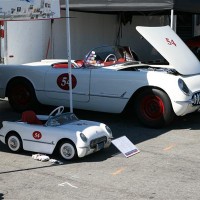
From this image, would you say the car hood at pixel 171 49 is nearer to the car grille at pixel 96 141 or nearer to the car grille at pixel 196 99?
the car grille at pixel 196 99

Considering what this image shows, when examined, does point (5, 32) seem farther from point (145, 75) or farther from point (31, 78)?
point (145, 75)

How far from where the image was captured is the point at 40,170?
18.5 feet

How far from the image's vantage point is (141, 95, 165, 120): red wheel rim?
7805 millimetres

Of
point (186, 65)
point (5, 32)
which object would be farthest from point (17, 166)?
point (5, 32)

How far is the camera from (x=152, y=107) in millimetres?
7914

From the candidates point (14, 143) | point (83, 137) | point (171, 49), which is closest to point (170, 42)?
point (171, 49)

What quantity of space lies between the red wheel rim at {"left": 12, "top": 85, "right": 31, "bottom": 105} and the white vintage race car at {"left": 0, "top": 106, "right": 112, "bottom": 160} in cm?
259

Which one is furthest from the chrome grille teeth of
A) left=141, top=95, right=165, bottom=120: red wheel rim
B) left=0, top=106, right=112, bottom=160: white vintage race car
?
left=0, top=106, right=112, bottom=160: white vintage race car

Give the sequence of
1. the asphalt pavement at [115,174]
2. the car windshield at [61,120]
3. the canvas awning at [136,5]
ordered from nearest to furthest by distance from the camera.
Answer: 1. the asphalt pavement at [115,174]
2. the car windshield at [61,120]
3. the canvas awning at [136,5]

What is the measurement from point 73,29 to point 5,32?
304cm

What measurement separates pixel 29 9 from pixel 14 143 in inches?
73.1

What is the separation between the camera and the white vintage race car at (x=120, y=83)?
7727mm

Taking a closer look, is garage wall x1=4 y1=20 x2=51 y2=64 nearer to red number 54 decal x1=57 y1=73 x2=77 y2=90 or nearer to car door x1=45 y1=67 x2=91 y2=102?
car door x1=45 y1=67 x2=91 y2=102

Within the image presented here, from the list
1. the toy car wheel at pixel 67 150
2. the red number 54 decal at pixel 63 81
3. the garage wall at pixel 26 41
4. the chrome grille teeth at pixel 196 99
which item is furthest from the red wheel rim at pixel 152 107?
the garage wall at pixel 26 41
